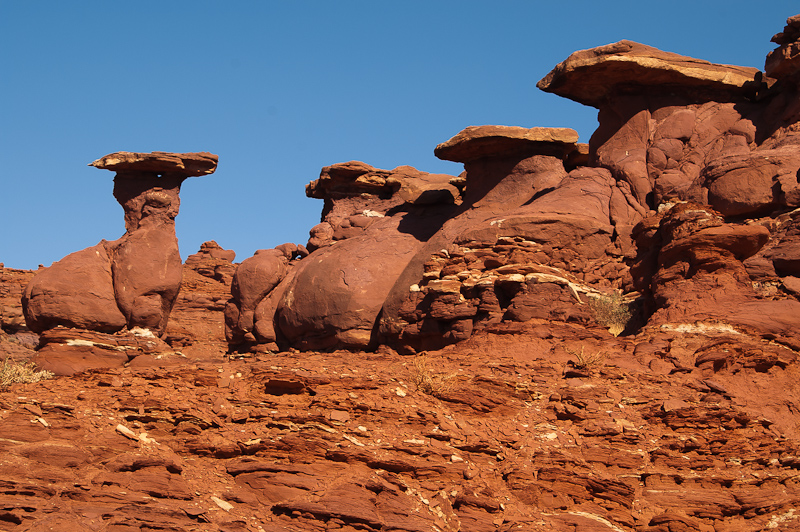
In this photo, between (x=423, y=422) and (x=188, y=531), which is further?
(x=423, y=422)

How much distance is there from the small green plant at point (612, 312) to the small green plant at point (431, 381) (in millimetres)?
3289

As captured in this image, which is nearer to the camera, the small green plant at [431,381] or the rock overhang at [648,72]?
the small green plant at [431,381]

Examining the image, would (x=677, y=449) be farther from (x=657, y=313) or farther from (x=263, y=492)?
(x=263, y=492)

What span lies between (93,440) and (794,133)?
12.1 metres

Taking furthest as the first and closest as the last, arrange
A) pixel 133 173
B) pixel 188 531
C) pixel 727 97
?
pixel 133 173
pixel 727 97
pixel 188 531

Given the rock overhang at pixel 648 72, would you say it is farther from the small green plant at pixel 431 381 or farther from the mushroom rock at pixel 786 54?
the small green plant at pixel 431 381

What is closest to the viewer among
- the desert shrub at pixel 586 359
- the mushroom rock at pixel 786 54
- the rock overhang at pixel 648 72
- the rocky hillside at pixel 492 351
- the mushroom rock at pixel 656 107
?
the rocky hillside at pixel 492 351

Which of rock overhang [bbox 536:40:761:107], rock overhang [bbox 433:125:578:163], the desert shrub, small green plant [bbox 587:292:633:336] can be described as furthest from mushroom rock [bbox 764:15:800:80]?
the desert shrub

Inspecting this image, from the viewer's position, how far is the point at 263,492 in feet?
29.0

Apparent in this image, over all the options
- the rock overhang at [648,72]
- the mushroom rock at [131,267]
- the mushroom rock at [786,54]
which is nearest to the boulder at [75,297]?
the mushroom rock at [131,267]

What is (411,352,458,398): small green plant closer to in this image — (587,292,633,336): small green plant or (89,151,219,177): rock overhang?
(587,292,633,336): small green plant

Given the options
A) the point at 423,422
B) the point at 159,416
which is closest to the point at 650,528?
the point at 423,422

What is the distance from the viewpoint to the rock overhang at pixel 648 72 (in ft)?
54.1

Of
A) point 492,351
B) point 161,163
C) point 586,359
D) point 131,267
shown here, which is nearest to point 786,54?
point 586,359
